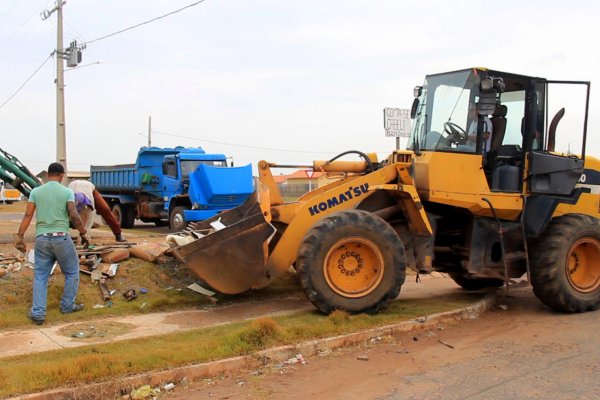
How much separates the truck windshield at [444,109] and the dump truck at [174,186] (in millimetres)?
8499

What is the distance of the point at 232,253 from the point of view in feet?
24.0

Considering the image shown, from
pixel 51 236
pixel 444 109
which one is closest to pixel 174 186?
pixel 51 236

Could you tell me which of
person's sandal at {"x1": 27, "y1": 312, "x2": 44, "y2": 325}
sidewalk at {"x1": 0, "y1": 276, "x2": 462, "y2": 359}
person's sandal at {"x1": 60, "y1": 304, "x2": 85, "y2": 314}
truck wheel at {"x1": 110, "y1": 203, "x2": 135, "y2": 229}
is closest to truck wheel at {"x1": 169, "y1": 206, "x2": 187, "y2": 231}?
truck wheel at {"x1": 110, "y1": 203, "x2": 135, "y2": 229}

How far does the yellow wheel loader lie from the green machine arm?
7.39 metres

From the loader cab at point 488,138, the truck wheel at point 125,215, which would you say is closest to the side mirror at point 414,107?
the loader cab at point 488,138

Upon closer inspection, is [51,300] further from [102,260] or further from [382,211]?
[382,211]

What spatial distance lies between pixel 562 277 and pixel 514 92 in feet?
8.59

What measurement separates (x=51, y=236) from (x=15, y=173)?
7.76 metres

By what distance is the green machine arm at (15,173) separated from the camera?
13648mm

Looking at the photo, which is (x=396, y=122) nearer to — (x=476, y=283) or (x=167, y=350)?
(x=476, y=283)

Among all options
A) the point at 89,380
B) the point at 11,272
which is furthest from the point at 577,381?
the point at 11,272

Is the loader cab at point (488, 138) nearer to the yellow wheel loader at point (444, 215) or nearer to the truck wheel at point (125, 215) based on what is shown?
the yellow wheel loader at point (444, 215)

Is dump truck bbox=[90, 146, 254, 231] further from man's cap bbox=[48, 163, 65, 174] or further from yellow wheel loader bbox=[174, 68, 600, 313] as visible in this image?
man's cap bbox=[48, 163, 65, 174]

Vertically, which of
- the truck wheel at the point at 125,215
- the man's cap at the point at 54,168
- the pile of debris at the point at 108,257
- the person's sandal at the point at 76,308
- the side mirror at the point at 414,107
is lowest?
the truck wheel at the point at 125,215
